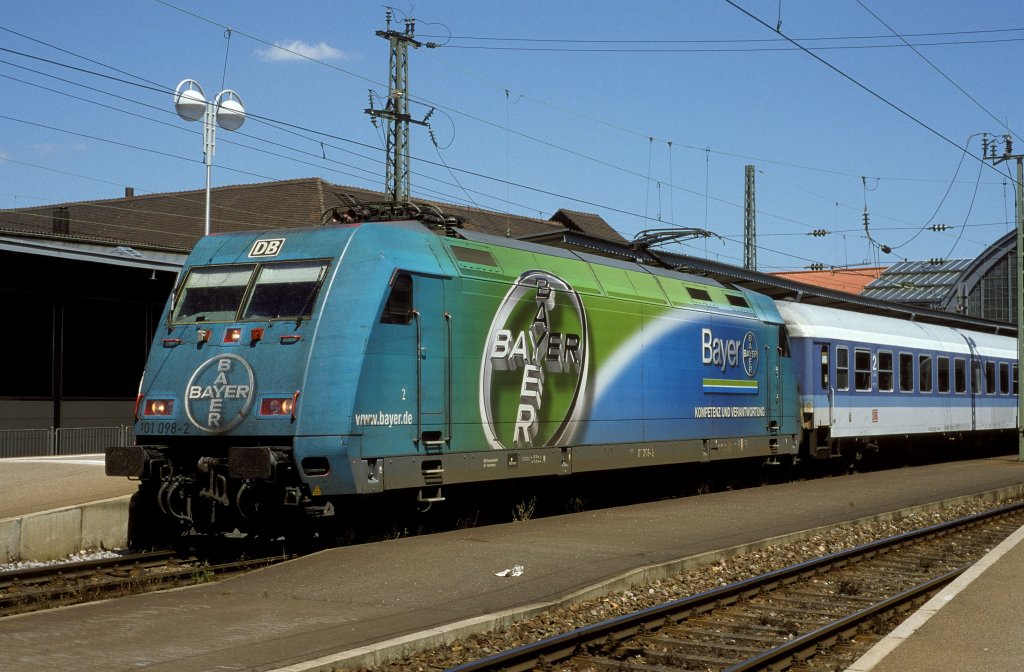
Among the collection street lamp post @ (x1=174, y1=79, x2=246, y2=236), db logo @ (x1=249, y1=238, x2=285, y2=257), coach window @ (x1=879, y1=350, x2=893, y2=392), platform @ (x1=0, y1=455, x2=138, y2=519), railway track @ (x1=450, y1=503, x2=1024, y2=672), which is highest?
street lamp post @ (x1=174, y1=79, x2=246, y2=236)

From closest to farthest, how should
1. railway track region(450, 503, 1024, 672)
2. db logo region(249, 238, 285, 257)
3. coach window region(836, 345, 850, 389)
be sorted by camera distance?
railway track region(450, 503, 1024, 672)
db logo region(249, 238, 285, 257)
coach window region(836, 345, 850, 389)

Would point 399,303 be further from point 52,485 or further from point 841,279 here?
point 841,279

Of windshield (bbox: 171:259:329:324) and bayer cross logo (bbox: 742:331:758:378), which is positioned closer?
windshield (bbox: 171:259:329:324)

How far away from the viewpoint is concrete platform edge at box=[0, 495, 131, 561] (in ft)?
40.6

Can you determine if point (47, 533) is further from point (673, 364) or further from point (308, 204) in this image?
point (308, 204)

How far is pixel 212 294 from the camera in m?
12.8

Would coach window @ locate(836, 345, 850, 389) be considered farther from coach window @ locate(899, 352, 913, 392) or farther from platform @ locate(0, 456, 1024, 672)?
platform @ locate(0, 456, 1024, 672)

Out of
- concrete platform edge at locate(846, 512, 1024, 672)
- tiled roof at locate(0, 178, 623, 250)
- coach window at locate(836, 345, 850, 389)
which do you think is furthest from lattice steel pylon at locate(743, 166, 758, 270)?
concrete platform edge at locate(846, 512, 1024, 672)

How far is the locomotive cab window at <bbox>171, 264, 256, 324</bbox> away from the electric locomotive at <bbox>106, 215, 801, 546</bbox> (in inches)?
0.9

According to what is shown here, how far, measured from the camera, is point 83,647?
25.0ft

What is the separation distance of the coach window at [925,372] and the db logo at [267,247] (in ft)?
63.3

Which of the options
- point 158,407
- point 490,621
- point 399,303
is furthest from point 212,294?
point 490,621

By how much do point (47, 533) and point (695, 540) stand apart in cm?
708

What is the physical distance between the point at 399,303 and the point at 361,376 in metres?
1.04
